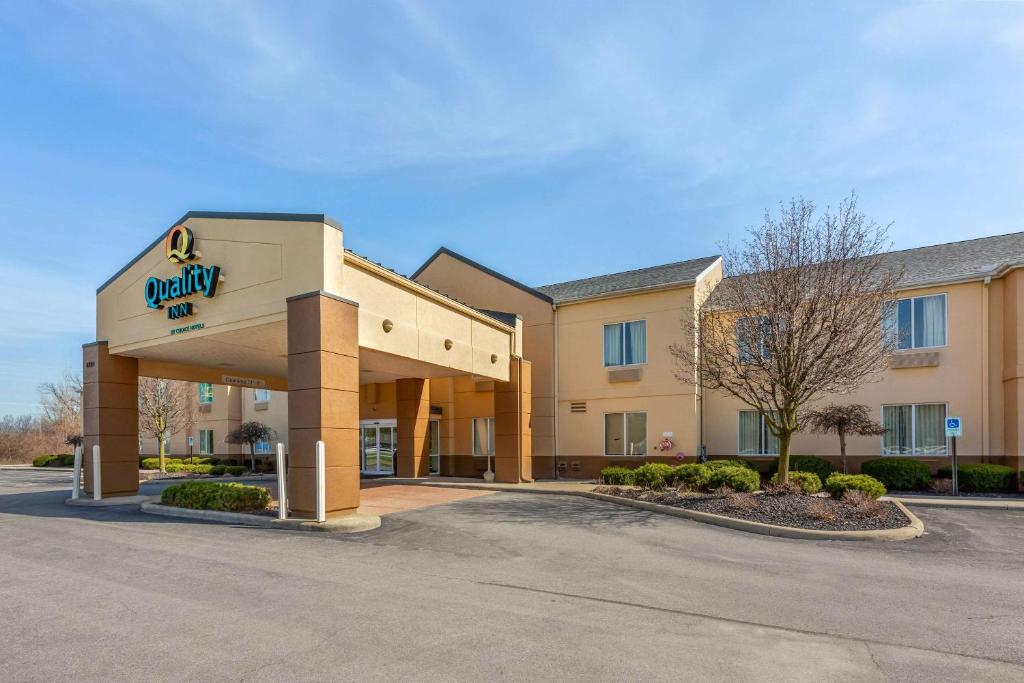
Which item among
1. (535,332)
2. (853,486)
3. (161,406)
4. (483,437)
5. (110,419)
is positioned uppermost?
(535,332)

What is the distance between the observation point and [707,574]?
9062mm

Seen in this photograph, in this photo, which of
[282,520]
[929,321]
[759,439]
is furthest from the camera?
[759,439]

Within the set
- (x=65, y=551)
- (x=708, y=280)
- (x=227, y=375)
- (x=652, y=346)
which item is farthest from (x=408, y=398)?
(x=65, y=551)

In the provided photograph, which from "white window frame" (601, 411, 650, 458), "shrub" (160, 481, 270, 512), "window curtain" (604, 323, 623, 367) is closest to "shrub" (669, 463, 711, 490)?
"white window frame" (601, 411, 650, 458)

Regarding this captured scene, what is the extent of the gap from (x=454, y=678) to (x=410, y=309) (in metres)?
11.9

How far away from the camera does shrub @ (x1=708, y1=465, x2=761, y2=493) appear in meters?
15.6

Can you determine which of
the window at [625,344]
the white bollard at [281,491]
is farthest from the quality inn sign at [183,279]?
the window at [625,344]

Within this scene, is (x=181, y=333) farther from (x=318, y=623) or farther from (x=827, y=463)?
(x=827, y=463)

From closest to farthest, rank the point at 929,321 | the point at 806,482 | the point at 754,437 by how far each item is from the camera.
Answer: the point at 806,482 < the point at 929,321 < the point at 754,437

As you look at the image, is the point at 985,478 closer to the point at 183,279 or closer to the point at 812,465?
the point at 812,465

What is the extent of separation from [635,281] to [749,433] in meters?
6.86

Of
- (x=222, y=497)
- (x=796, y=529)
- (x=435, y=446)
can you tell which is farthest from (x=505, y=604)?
(x=435, y=446)

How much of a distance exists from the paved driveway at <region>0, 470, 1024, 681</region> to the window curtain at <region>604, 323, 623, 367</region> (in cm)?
1153

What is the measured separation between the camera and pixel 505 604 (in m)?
7.35
